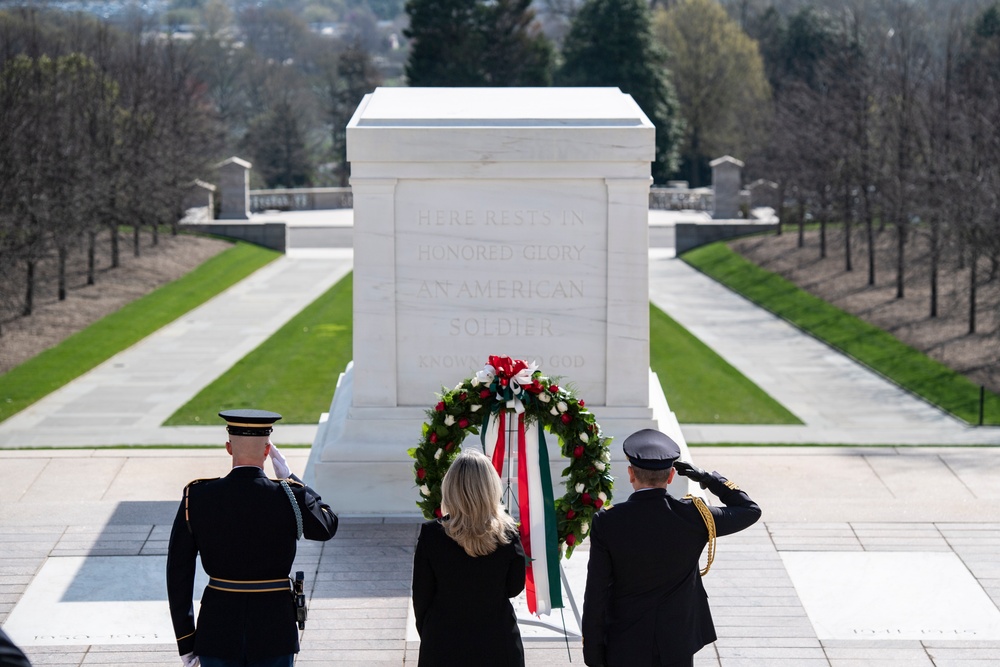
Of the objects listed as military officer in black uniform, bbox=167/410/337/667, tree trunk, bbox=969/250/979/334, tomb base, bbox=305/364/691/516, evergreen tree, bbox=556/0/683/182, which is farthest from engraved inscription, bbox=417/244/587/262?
evergreen tree, bbox=556/0/683/182

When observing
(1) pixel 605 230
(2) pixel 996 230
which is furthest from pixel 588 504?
(2) pixel 996 230

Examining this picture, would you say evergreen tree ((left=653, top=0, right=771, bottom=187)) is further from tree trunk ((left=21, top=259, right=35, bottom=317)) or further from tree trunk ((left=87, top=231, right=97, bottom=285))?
tree trunk ((left=21, top=259, right=35, bottom=317))

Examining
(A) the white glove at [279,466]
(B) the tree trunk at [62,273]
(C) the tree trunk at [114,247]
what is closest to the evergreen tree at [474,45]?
(C) the tree trunk at [114,247]

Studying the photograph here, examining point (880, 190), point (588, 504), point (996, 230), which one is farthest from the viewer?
point (880, 190)

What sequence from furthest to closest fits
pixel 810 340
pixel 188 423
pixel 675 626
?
pixel 810 340
pixel 188 423
pixel 675 626

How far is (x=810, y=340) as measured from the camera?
21.5 metres

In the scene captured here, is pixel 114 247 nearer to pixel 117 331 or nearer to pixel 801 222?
pixel 117 331

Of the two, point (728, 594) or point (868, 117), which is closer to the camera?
point (728, 594)

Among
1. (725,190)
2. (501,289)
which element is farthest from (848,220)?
(501,289)

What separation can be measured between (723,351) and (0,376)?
10.2 metres

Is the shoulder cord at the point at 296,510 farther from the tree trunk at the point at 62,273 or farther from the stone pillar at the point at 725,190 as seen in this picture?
the stone pillar at the point at 725,190

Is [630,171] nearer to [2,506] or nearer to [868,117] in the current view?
[2,506]

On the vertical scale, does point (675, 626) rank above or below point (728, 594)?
above

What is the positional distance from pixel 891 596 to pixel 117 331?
15515mm
